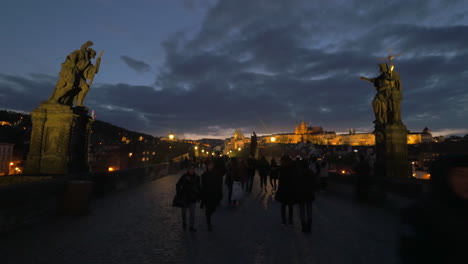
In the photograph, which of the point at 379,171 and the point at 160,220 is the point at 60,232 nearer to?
the point at 160,220

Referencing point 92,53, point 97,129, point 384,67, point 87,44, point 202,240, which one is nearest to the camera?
point 202,240

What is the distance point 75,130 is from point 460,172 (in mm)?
12642

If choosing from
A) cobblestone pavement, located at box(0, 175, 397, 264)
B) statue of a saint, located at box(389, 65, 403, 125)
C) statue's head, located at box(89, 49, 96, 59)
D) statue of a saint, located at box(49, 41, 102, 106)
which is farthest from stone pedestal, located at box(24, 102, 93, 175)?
statue of a saint, located at box(389, 65, 403, 125)

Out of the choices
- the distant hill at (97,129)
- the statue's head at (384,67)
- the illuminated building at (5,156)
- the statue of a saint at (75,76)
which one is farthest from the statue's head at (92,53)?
the distant hill at (97,129)

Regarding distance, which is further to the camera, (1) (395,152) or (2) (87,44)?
(2) (87,44)

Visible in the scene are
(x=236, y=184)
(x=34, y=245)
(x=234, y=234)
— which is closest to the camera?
(x=34, y=245)

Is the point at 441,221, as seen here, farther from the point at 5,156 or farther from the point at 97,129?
the point at 97,129

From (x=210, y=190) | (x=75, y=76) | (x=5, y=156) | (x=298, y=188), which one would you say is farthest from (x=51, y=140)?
(x=5, y=156)

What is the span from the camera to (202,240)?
580 cm

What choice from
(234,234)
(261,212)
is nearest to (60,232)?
(234,234)

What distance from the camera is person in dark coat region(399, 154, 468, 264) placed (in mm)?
1744

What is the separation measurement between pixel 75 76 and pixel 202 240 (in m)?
9.39

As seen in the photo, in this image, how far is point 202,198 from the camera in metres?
7.04

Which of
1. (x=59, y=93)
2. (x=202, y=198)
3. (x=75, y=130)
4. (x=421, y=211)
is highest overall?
(x=59, y=93)
